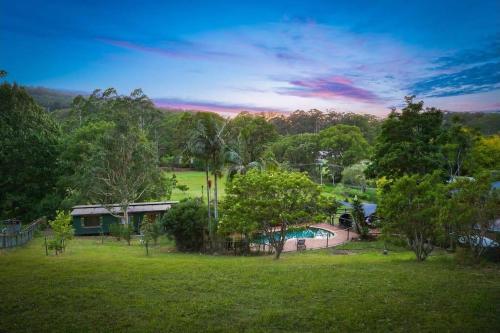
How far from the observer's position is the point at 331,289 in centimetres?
1088

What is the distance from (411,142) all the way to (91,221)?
82.4ft

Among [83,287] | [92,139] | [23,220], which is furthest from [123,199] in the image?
[83,287]

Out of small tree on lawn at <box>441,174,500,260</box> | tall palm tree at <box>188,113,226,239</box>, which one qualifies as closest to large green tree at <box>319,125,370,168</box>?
tall palm tree at <box>188,113,226,239</box>

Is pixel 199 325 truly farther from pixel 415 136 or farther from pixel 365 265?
pixel 415 136

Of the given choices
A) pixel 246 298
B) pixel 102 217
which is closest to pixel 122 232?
pixel 102 217

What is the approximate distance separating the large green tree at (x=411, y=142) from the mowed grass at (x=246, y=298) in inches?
446

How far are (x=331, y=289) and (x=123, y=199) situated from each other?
22.7m

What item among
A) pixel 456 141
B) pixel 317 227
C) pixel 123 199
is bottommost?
pixel 317 227

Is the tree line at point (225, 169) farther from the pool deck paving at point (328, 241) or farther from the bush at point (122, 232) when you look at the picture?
the bush at point (122, 232)

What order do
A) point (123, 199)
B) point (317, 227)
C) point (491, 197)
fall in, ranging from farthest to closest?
point (317, 227)
point (123, 199)
point (491, 197)

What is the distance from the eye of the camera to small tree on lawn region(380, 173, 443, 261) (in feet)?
50.9

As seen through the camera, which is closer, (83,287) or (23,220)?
(83,287)

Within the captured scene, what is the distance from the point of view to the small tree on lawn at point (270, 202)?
736 inches

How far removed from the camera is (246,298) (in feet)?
33.2
